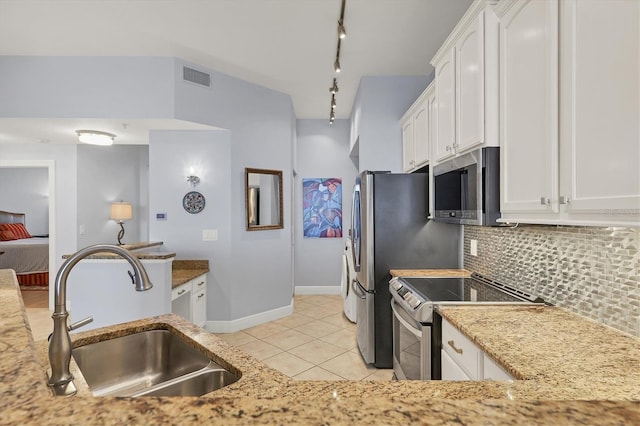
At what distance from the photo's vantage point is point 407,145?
351 cm

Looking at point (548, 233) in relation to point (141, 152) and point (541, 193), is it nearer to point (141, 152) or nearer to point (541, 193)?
point (541, 193)

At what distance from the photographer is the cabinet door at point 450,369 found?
1.54 meters

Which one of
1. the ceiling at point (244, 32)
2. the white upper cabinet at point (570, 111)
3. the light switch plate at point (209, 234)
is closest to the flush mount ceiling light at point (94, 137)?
the ceiling at point (244, 32)

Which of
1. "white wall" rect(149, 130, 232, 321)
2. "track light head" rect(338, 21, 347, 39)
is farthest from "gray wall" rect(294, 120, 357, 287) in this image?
"track light head" rect(338, 21, 347, 39)

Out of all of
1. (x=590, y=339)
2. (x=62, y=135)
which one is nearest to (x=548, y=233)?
(x=590, y=339)

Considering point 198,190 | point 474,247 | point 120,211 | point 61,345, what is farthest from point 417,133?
point 120,211

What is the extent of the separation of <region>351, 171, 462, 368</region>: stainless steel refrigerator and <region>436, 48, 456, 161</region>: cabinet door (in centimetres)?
55

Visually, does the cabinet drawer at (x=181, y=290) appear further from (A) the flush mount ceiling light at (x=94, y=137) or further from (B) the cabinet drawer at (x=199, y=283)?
(A) the flush mount ceiling light at (x=94, y=137)

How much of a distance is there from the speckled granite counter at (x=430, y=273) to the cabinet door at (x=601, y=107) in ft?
4.64

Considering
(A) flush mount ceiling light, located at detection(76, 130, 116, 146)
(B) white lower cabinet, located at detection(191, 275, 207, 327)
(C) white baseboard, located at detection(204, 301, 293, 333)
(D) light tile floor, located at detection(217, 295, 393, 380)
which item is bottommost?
(D) light tile floor, located at detection(217, 295, 393, 380)

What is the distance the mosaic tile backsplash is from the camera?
4.32 ft

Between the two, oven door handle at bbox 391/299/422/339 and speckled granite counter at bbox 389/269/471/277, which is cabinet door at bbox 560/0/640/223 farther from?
speckled granite counter at bbox 389/269/471/277

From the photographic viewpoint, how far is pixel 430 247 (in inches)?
114

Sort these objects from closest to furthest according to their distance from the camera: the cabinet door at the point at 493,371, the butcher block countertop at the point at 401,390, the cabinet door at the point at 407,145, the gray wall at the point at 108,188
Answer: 1. the butcher block countertop at the point at 401,390
2. the cabinet door at the point at 493,371
3. the cabinet door at the point at 407,145
4. the gray wall at the point at 108,188
